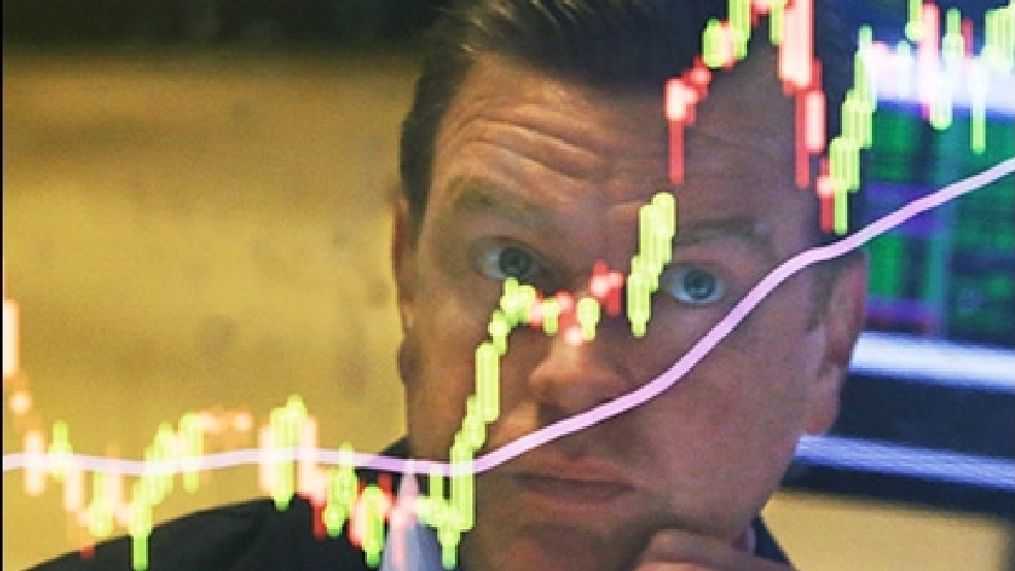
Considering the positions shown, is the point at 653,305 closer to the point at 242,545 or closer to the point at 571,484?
the point at 571,484

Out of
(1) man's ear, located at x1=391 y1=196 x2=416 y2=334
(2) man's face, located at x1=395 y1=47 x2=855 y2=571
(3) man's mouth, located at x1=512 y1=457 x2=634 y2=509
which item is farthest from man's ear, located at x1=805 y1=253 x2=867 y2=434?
(1) man's ear, located at x1=391 y1=196 x2=416 y2=334

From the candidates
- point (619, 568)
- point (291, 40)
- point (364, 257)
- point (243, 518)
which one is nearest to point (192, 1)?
point (291, 40)

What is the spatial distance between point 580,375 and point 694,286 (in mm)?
72

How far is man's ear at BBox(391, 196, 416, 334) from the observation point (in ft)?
2.40

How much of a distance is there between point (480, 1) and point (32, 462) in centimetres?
37

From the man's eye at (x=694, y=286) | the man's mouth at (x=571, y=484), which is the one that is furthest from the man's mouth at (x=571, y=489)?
the man's eye at (x=694, y=286)

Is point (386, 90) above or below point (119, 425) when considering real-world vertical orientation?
above

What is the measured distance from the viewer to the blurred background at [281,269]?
2.29 feet

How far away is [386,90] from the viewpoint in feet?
2.46

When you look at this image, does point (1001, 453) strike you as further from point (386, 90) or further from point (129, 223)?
point (129, 223)

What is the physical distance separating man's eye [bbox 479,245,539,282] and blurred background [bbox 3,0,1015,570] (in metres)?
0.07

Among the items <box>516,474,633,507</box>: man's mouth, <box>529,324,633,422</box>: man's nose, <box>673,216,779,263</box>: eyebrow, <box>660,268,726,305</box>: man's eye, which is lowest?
<box>516,474,633,507</box>: man's mouth

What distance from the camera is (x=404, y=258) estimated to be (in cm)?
74

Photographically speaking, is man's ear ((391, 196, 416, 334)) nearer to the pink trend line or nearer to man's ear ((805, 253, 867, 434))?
the pink trend line
